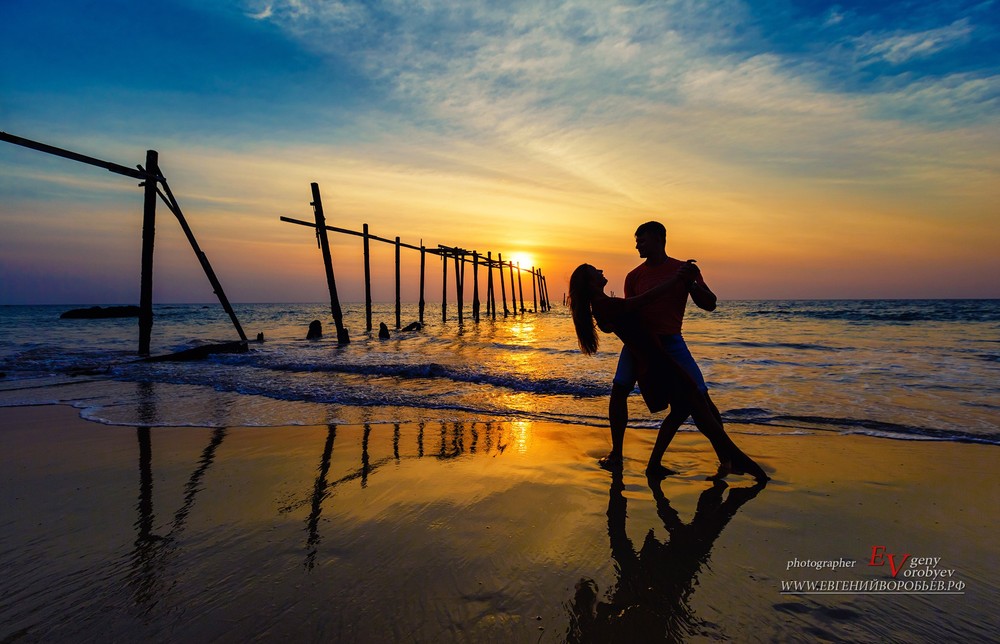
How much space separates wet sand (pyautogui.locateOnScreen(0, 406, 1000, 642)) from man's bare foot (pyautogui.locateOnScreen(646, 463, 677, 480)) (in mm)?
87

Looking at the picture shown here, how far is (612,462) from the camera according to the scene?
12.8 feet

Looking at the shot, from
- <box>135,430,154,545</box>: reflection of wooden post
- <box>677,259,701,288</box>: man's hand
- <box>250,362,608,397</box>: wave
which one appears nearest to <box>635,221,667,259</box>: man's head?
<box>677,259,701,288</box>: man's hand

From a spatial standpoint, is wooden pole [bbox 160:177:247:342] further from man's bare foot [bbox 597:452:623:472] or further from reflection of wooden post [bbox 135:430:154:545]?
man's bare foot [bbox 597:452:623:472]

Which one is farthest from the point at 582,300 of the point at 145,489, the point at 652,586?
the point at 145,489

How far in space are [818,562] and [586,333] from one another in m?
1.94

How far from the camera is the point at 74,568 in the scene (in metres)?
2.25

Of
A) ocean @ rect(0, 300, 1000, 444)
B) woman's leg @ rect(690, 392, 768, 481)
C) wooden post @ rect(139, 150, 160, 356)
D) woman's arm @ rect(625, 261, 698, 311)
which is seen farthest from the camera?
wooden post @ rect(139, 150, 160, 356)

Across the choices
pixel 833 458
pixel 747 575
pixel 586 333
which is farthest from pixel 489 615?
pixel 833 458

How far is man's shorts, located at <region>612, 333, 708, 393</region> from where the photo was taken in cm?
372

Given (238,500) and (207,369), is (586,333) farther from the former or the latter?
(207,369)

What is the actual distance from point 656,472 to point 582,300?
142 cm

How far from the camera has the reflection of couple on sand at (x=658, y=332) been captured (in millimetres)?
3549

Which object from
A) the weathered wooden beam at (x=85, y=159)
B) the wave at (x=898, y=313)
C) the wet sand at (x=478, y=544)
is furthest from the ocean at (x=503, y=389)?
the wave at (x=898, y=313)

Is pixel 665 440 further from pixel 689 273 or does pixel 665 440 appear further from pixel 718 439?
pixel 689 273
